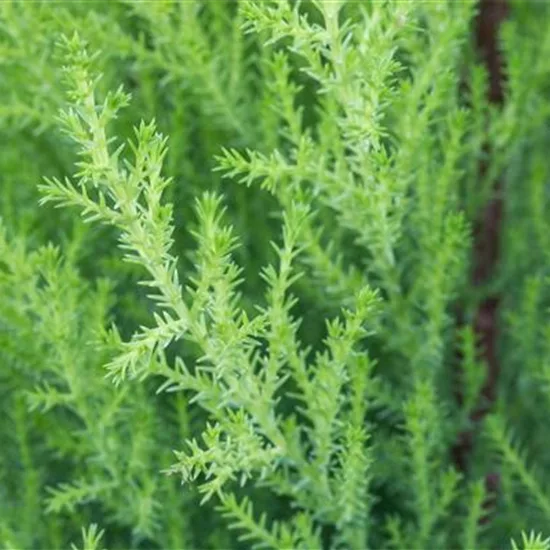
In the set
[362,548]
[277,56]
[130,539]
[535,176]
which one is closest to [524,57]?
[535,176]

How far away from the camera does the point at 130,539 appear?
4.48ft

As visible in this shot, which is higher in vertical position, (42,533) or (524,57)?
(524,57)

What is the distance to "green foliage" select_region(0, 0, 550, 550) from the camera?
98 cm

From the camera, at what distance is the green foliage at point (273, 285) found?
98cm

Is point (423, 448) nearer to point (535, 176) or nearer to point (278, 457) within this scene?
point (278, 457)

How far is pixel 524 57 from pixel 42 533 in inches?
31.3

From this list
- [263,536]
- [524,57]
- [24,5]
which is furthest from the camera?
[524,57]

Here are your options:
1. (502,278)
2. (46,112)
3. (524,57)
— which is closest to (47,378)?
(46,112)

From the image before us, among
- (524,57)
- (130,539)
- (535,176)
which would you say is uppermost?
(524,57)

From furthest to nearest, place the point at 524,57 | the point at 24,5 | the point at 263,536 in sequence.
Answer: the point at 524,57 < the point at 24,5 < the point at 263,536

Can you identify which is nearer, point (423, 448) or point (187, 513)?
point (423, 448)

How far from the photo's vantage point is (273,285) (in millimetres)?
974

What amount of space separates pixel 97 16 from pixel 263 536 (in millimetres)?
621

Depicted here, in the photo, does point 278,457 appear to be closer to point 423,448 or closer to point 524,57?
point 423,448
